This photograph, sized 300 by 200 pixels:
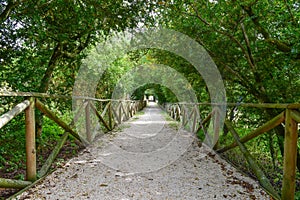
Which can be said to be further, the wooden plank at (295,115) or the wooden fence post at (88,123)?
the wooden fence post at (88,123)

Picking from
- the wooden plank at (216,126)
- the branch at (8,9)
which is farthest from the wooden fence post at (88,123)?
the wooden plank at (216,126)

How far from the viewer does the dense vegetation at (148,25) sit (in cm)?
328

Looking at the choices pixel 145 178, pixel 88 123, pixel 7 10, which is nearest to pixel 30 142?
pixel 145 178

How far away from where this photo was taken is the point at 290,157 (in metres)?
2.23

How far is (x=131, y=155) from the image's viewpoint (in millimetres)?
4480

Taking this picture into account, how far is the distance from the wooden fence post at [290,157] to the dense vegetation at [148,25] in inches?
39.6

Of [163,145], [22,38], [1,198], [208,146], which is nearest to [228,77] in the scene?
[208,146]

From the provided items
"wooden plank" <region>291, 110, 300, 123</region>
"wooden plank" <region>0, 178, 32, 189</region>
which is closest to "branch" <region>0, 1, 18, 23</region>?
"wooden plank" <region>0, 178, 32, 189</region>

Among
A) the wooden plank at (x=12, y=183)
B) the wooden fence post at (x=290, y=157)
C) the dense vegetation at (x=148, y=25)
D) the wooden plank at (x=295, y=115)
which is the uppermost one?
the dense vegetation at (x=148, y=25)

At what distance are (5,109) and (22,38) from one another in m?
1.22

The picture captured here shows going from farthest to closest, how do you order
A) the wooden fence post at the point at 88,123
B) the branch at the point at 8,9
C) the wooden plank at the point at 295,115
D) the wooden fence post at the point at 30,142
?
the wooden fence post at the point at 88,123
the branch at the point at 8,9
the wooden fence post at the point at 30,142
the wooden plank at the point at 295,115

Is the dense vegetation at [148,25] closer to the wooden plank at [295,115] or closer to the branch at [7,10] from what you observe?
the branch at [7,10]

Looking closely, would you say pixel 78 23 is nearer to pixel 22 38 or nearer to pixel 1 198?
pixel 22 38

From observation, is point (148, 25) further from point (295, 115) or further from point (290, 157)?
point (290, 157)
